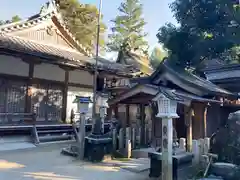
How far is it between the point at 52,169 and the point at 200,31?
28.4 ft

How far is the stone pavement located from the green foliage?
6675mm

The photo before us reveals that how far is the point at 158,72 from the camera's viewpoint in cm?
1013

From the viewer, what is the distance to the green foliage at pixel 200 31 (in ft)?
32.0

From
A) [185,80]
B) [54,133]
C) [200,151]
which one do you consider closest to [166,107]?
[200,151]

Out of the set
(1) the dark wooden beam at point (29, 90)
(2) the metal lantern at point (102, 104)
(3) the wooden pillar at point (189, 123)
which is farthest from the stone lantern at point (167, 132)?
(1) the dark wooden beam at point (29, 90)

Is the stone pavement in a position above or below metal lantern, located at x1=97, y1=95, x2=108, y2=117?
below

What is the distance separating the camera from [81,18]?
2948 centimetres

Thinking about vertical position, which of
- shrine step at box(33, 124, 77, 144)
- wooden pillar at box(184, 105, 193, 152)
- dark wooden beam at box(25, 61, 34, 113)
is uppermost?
dark wooden beam at box(25, 61, 34, 113)

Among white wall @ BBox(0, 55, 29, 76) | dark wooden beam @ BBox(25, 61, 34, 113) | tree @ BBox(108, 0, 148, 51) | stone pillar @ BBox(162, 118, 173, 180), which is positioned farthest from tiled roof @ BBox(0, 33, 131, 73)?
tree @ BBox(108, 0, 148, 51)

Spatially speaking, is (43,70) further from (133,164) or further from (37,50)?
(133,164)

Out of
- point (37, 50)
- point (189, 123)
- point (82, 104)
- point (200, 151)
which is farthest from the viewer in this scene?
point (37, 50)

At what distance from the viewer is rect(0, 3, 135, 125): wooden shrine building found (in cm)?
1208

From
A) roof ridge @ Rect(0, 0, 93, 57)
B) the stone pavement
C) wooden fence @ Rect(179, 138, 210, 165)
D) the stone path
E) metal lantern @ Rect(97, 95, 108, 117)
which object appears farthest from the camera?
roof ridge @ Rect(0, 0, 93, 57)

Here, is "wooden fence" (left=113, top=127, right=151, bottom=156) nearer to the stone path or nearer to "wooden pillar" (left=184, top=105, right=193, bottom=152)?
the stone path
